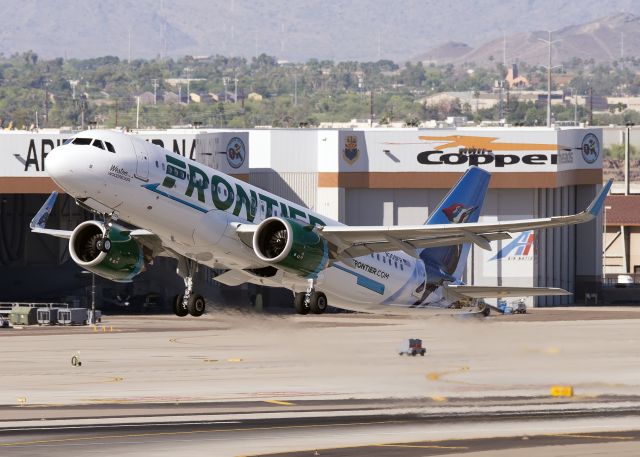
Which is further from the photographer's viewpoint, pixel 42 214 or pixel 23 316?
pixel 23 316

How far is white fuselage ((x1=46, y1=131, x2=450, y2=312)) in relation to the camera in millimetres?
70875

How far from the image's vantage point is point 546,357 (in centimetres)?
11425

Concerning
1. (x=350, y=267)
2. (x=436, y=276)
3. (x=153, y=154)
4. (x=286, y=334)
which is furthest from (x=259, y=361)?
(x=153, y=154)

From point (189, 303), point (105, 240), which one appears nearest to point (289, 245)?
point (189, 303)

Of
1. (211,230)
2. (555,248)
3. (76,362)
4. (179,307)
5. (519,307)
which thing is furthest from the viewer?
(555,248)

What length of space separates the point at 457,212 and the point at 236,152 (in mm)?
63282

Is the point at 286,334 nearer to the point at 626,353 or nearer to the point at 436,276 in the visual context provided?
the point at 436,276

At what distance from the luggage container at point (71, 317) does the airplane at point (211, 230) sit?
71058 mm

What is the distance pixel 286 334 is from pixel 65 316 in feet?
A: 189

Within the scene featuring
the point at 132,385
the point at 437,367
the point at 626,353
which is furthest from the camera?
the point at 626,353

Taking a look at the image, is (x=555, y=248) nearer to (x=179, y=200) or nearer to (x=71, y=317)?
(x=71, y=317)

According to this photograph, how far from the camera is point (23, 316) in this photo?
153875 mm

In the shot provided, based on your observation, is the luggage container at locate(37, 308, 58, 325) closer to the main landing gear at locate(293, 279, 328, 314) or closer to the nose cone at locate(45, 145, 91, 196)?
the main landing gear at locate(293, 279, 328, 314)

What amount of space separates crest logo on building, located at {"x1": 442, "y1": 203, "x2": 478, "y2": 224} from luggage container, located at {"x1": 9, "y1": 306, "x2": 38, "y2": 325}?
222 ft
